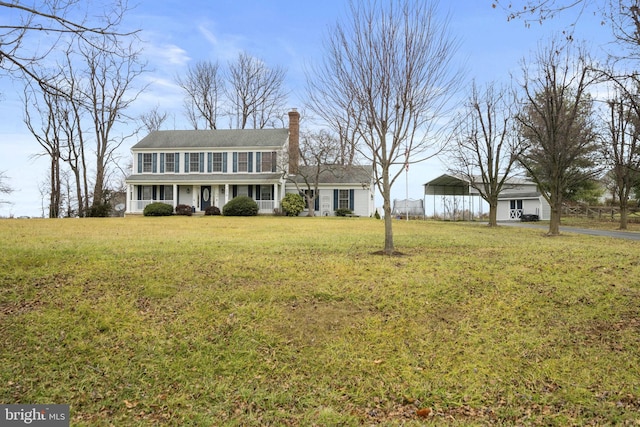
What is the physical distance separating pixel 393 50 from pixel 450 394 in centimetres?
805

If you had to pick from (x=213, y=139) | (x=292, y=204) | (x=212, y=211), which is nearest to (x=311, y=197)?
(x=292, y=204)

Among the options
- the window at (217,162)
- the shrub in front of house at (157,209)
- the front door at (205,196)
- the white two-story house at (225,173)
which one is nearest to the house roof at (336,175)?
the white two-story house at (225,173)

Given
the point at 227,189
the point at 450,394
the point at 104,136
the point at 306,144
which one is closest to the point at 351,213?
the point at 306,144

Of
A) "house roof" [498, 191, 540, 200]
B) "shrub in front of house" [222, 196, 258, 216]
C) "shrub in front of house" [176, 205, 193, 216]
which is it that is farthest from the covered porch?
"house roof" [498, 191, 540, 200]

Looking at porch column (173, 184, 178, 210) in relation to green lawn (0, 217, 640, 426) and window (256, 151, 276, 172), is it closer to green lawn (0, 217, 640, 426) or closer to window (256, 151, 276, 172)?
window (256, 151, 276, 172)

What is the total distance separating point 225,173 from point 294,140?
5766 mm

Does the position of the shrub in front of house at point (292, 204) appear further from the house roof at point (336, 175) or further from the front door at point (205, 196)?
the front door at point (205, 196)

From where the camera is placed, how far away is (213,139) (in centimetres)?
3469

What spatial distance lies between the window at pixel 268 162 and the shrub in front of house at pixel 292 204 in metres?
2.48

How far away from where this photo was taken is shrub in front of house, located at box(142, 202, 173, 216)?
30.7 metres

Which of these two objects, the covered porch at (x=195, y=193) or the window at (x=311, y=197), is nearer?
the covered porch at (x=195, y=193)

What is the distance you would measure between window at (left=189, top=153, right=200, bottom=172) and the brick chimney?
7161 millimetres

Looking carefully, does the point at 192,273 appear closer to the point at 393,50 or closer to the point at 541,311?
the point at 541,311

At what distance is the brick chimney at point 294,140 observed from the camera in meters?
32.8
